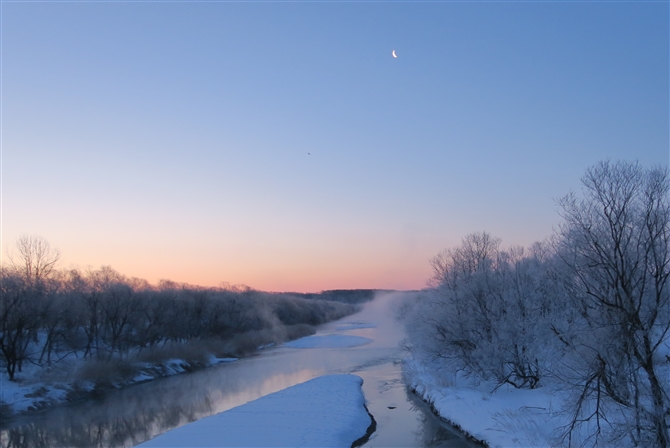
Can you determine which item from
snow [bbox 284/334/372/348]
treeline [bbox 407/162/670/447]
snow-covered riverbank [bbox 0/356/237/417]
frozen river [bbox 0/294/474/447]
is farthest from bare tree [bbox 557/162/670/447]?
snow [bbox 284/334/372/348]

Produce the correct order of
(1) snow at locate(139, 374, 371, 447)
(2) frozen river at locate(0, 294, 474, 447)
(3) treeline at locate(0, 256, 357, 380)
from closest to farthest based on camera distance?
(1) snow at locate(139, 374, 371, 447)
(2) frozen river at locate(0, 294, 474, 447)
(3) treeline at locate(0, 256, 357, 380)

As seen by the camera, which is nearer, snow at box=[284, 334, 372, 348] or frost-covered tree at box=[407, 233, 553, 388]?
frost-covered tree at box=[407, 233, 553, 388]

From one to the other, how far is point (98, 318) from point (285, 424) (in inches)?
1296

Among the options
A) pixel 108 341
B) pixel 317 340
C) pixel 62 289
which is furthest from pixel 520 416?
pixel 317 340

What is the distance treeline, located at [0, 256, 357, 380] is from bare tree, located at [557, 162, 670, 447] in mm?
30447

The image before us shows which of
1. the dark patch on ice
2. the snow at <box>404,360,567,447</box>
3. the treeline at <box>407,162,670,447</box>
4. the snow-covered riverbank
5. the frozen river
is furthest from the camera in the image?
the snow-covered riverbank

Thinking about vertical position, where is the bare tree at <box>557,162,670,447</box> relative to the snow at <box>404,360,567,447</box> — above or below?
above

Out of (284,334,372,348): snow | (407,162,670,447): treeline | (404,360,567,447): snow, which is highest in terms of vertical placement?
(407,162,670,447): treeline

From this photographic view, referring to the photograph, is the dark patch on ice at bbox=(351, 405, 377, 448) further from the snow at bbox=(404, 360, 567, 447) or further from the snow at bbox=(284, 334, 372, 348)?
the snow at bbox=(284, 334, 372, 348)

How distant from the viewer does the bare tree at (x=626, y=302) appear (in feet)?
34.6

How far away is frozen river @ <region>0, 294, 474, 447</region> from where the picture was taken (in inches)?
722

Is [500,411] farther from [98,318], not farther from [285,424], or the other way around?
[98,318]

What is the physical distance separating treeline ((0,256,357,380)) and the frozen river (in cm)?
711

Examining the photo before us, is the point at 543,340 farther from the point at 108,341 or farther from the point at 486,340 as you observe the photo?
the point at 108,341
